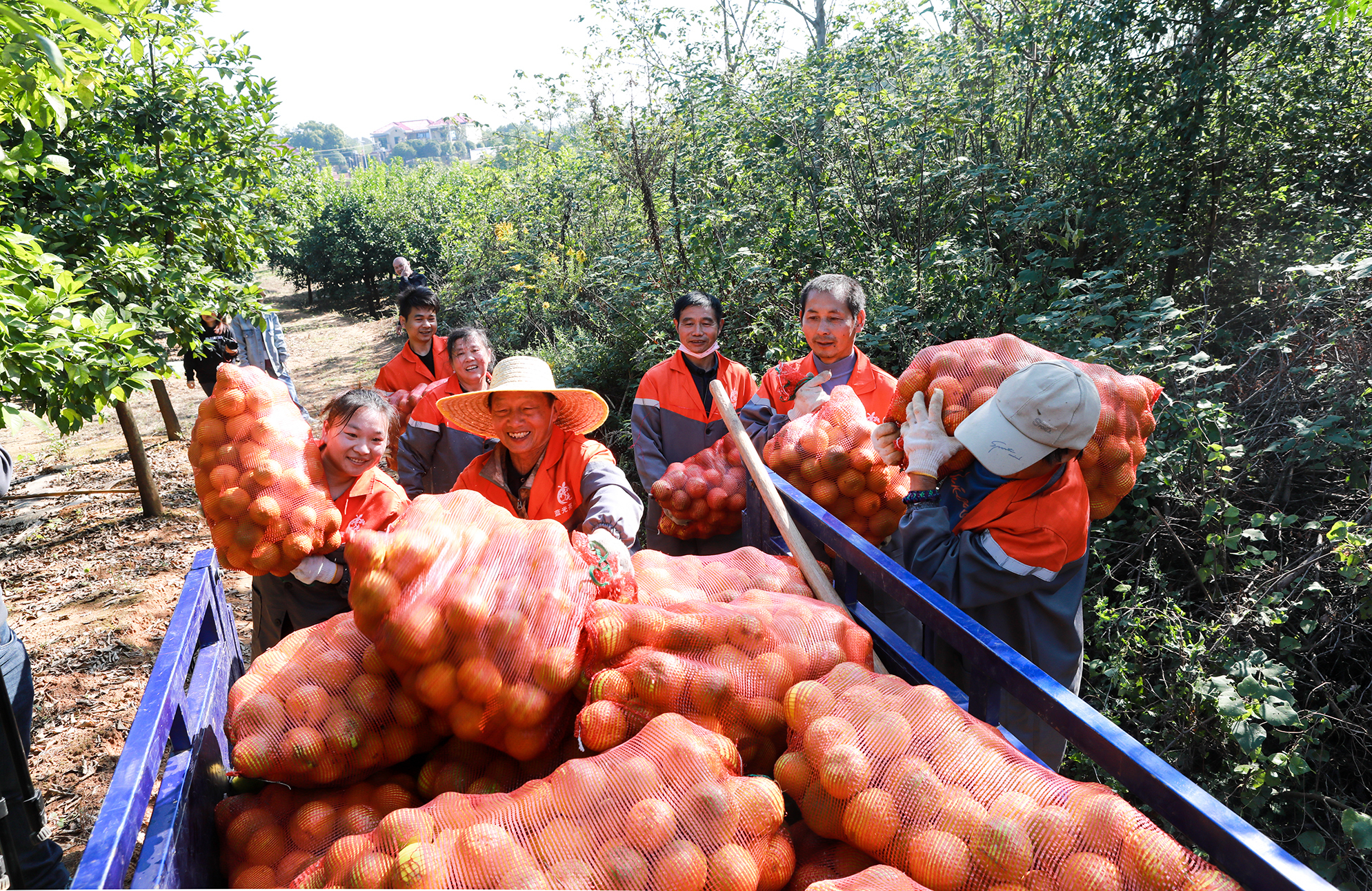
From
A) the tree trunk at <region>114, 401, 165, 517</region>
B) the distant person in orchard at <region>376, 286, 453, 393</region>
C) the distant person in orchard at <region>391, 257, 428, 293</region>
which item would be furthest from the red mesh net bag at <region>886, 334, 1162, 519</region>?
the distant person in orchard at <region>391, 257, 428, 293</region>

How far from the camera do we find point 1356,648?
Result: 3084 mm

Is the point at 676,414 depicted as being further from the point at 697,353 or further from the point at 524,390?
the point at 524,390

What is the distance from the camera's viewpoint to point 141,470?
6582 mm

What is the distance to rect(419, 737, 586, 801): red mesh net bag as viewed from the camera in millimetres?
1677

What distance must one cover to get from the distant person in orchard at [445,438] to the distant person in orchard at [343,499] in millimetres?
1097

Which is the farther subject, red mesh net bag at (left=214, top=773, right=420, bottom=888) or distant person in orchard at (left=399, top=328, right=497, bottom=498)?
distant person in orchard at (left=399, top=328, right=497, bottom=498)

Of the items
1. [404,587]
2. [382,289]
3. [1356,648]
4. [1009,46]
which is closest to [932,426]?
[404,587]

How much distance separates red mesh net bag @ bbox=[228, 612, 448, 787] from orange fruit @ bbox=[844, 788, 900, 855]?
91 cm

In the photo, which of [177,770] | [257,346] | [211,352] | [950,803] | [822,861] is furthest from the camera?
[257,346]

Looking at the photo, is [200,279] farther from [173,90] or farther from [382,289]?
[382,289]

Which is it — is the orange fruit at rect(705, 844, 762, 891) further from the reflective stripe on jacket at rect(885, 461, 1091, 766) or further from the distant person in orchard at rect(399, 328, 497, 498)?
the distant person in orchard at rect(399, 328, 497, 498)

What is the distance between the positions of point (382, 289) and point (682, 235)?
16602 mm

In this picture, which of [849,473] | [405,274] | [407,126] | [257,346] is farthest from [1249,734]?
[407,126]

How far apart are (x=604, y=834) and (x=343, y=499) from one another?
1.61 metres
